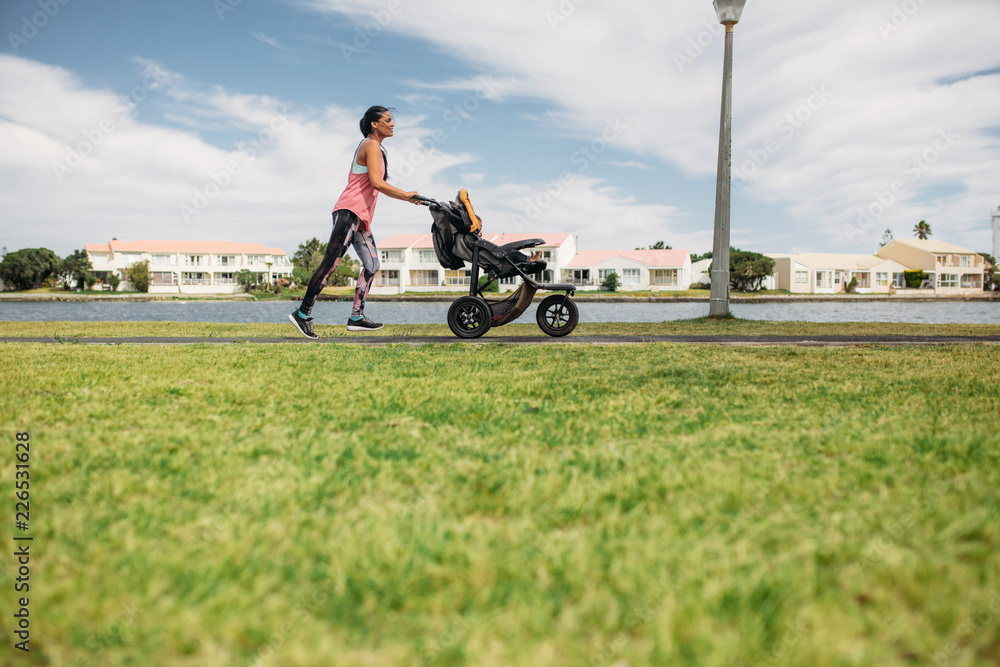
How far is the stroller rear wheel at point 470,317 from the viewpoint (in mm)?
9094

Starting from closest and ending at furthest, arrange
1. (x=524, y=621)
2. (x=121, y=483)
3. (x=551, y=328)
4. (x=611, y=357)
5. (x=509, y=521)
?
(x=524, y=621) < (x=509, y=521) < (x=121, y=483) < (x=611, y=357) < (x=551, y=328)

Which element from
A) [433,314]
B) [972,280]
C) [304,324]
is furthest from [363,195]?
[972,280]

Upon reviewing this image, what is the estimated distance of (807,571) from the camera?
1.68 meters

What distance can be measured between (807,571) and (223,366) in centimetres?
535

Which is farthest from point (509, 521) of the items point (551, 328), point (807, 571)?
point (551, 328)

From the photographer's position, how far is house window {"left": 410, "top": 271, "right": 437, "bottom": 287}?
7590 centimetres

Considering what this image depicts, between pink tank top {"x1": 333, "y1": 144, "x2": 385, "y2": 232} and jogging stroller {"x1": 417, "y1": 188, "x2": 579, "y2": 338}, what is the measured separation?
84 centimetres

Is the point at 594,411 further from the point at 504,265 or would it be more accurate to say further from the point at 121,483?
the point at 504,265

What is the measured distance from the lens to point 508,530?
1.99m

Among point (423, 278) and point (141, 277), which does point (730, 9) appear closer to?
point (423, 278)

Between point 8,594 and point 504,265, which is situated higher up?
point 504,265

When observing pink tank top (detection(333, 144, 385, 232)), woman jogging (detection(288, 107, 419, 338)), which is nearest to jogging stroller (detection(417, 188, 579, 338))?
woman jogging (detection(288, 107, 419, 338))

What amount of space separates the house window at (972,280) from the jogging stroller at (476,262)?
9878cm

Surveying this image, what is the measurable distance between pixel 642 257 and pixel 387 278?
110ft
